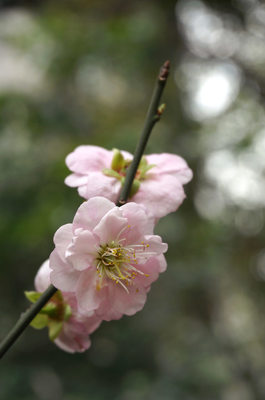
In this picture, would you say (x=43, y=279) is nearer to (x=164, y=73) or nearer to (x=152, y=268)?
(x=152, y=268)

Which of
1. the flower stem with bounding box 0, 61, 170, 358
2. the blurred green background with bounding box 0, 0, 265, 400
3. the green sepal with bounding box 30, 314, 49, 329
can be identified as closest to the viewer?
the flower stem with bounding box 0, 61, 170, 358

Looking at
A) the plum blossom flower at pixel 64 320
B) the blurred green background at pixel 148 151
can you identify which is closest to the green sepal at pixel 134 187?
the plum blossom flower at pixel 64 320

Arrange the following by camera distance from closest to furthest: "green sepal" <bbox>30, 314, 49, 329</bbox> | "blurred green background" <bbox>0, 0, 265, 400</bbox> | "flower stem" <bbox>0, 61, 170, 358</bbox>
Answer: "flower stem" <bbox>0, 61, 170, 358</bbox> < "green sepal" <bbox>30, 314, 49, 329</bbox> < "blurred green background" <bbox>0, 0, 265, 400</bbox>

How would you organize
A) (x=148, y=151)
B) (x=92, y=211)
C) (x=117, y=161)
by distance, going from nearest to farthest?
(x=92, y=211) < (x=117, y=161) < (x=148, y=151)

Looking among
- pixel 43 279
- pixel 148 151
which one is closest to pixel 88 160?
pixel 43 279

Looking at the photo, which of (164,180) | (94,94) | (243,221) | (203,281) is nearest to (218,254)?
(203,281)

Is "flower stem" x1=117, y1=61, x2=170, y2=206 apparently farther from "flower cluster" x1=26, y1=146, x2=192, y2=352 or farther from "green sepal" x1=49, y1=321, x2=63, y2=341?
"green sepal" x1=49, y1=321, x2=63, y2=341

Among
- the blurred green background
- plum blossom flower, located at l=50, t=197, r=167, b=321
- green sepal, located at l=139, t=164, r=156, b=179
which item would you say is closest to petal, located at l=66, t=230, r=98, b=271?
plum blossom flower, located at l=50, t=197, r=167, b=321
